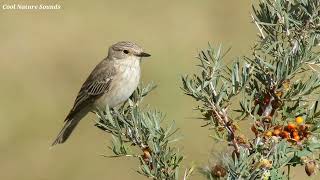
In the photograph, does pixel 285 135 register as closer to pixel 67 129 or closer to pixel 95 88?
pixel 95 88

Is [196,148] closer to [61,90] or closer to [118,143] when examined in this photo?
[61,90]

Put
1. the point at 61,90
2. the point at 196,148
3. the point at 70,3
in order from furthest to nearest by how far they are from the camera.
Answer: the point at 70,3
the point at 61,90
the point at 196,148

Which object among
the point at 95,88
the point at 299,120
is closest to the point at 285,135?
the point at 299,120

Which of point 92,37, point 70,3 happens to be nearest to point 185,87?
point 92,37

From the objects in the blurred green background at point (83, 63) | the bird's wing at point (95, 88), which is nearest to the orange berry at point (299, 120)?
the bird's wing at point (95, 88)

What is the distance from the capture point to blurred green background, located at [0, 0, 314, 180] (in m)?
17.8

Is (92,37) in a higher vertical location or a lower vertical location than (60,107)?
higher

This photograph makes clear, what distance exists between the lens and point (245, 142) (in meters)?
4.43

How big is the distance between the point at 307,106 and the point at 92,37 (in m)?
19.5

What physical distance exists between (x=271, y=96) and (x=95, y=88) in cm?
654

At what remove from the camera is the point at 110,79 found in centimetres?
1088

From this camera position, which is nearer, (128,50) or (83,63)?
(128,50)

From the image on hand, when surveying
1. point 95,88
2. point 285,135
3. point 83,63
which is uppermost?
point 285,135

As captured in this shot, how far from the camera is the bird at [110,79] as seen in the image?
1062 centimetres
